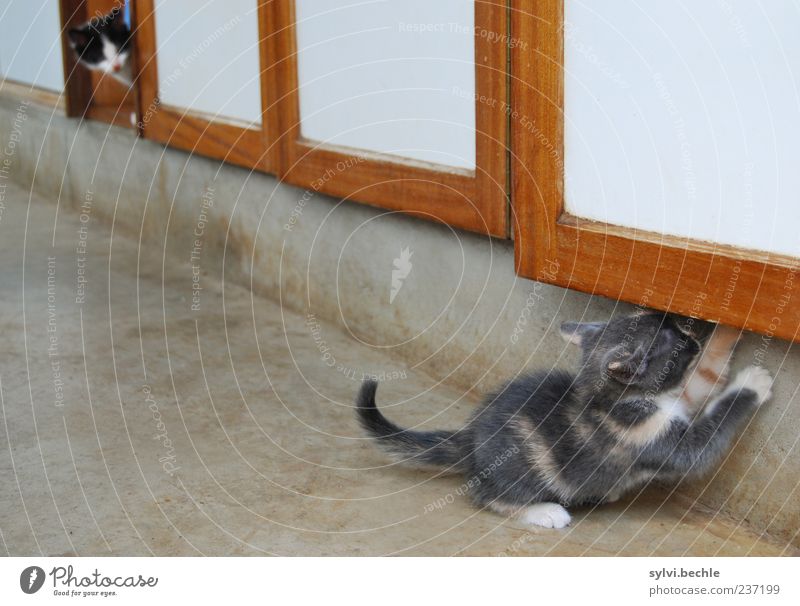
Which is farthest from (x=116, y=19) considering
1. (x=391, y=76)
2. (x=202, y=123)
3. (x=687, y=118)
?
(x=687, y=118)

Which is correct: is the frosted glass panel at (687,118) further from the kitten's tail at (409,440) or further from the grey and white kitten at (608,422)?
the kitten's tail at (409,440)

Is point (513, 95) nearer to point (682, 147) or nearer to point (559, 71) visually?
point (559, 71)

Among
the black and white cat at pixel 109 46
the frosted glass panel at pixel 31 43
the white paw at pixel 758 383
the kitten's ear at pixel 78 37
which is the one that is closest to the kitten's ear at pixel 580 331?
the white paw at pixel 758 383

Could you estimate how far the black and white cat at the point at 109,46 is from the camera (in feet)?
16.3

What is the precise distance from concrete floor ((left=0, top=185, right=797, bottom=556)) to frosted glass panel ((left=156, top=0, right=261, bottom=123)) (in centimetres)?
74

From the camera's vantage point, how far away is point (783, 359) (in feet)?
7.04

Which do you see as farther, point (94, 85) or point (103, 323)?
point (94, 85)

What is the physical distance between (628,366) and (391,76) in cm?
137

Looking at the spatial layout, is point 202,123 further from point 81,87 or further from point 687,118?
point 687,118

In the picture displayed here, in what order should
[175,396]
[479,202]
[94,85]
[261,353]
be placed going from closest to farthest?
1. [479,202]
2. [175,396]
3. [261,353]
4. [94,85]

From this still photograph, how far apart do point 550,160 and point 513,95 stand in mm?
204

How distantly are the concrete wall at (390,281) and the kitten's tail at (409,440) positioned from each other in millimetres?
428

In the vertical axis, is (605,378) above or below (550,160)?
below

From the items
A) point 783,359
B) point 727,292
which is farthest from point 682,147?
point 783,359
